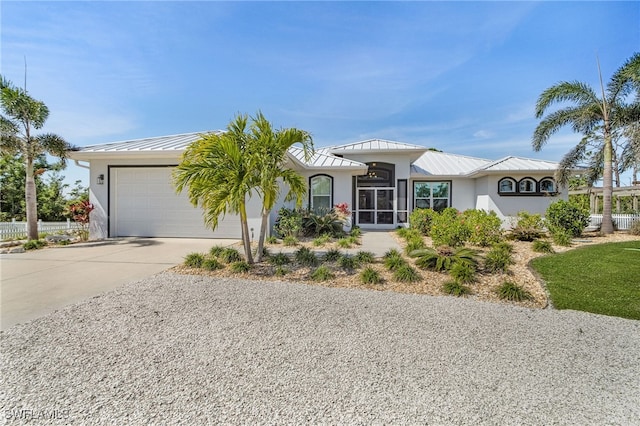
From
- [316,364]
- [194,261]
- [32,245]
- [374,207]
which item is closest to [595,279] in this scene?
[316,364]

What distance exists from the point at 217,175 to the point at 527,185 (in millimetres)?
17209

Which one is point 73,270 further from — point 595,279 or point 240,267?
point 595,279

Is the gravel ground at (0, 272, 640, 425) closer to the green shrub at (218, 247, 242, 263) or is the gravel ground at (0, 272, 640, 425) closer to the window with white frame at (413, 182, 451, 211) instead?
the green shrub at (218, 247, 242, 263)

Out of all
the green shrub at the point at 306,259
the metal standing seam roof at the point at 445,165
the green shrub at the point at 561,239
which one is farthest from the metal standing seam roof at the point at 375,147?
the green shrub at the point at 306,259

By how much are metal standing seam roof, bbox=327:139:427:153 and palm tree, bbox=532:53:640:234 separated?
20.2ft

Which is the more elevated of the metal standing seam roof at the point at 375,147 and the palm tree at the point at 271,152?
the metal standing seam roof at the point at 375,147

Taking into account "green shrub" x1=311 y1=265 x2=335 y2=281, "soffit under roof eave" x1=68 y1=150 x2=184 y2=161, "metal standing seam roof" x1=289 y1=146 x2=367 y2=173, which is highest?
"metal standing seam roof" x1=289 y1=146 x2=367 y2=173

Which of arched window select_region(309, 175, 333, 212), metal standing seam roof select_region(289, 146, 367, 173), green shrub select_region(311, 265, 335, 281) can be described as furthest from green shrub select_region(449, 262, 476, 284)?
arched window select_region(309, 175, 333, 212)

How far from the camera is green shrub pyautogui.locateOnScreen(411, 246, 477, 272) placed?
6.49 metres

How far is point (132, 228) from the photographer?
11.8 meters

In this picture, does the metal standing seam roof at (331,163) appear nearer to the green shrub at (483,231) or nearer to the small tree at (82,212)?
the green shrub at (483,231)

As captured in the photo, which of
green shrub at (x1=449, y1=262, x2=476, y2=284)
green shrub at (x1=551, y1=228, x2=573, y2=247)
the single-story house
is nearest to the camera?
green shrub at (x1=449, y1=262, x2=476, y2=284)

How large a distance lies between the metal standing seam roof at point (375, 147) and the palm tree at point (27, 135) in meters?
12.4

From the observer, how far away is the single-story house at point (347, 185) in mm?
11625
